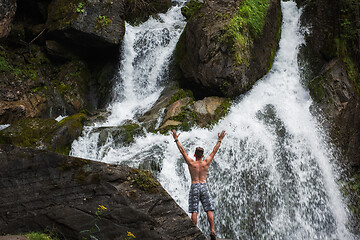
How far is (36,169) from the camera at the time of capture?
4965 mm

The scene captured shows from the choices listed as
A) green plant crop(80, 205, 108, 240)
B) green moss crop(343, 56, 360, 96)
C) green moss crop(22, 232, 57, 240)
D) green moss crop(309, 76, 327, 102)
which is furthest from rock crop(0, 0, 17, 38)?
green moss crop(343, 56, 360, 96)

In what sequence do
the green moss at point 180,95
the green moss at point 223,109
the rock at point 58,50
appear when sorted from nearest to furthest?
the green moss at point 223,109, the green moss at point 180,95, the rock at point 58,50

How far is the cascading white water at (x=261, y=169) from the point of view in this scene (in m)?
8.39

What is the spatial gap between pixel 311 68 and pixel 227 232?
7.60 m

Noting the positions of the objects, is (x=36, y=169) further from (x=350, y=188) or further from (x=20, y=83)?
(x=350, y=188)

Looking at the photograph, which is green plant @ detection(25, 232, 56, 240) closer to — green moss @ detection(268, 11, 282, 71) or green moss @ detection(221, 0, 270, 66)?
green moss @ detection(221, 0, 270, 66)

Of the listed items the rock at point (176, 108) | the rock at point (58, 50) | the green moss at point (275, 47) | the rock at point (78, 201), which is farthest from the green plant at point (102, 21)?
the rock at point (78, 201)

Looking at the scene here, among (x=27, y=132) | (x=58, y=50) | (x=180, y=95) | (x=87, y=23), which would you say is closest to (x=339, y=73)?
(x=180, y=95)

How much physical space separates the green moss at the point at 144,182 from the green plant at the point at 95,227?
66 centimetres

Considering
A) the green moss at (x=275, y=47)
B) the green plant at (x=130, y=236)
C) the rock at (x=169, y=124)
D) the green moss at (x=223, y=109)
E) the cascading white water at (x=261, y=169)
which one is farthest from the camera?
the green moss at (x=275, y=47)

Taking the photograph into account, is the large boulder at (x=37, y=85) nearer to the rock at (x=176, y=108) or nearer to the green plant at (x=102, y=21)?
the green plant at (x=102, y=21)

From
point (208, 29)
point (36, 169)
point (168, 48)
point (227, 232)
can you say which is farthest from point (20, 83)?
point (227, 232)

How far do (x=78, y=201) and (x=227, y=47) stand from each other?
26.5 ft

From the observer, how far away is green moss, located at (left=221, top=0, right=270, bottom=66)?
36.9 ft
